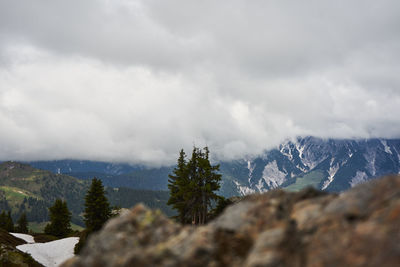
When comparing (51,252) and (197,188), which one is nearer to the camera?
(197,188)

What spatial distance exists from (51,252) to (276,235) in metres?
58.7

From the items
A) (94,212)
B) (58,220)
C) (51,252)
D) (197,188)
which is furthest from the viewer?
(58,220)

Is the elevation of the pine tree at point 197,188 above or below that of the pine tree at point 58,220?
above

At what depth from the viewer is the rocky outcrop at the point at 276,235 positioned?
9.20 metres

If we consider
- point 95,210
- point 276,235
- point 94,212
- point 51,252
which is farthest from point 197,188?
point 276,235

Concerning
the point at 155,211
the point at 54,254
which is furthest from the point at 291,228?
Answer: the point at 54,254

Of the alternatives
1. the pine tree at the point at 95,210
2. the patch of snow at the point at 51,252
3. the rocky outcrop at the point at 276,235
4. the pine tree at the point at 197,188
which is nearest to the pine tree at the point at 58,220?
the patch of snow at the point at 51,252

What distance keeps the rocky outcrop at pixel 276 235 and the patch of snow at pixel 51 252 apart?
44.5 m

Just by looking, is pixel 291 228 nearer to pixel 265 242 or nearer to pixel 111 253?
pixel 265 242

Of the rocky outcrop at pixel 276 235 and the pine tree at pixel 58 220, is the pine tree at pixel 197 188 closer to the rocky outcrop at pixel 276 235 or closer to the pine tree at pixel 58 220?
the rocky outcrop at pixel 276 235

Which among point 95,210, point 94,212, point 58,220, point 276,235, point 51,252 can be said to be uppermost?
point 276,235

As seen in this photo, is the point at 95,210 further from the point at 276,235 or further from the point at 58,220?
the point at 58,220

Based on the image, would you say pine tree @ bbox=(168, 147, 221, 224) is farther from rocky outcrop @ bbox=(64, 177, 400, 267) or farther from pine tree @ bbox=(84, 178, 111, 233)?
rocky outcrop @ bbox=(64, 177, 400, 267)

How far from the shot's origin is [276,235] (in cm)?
1080
